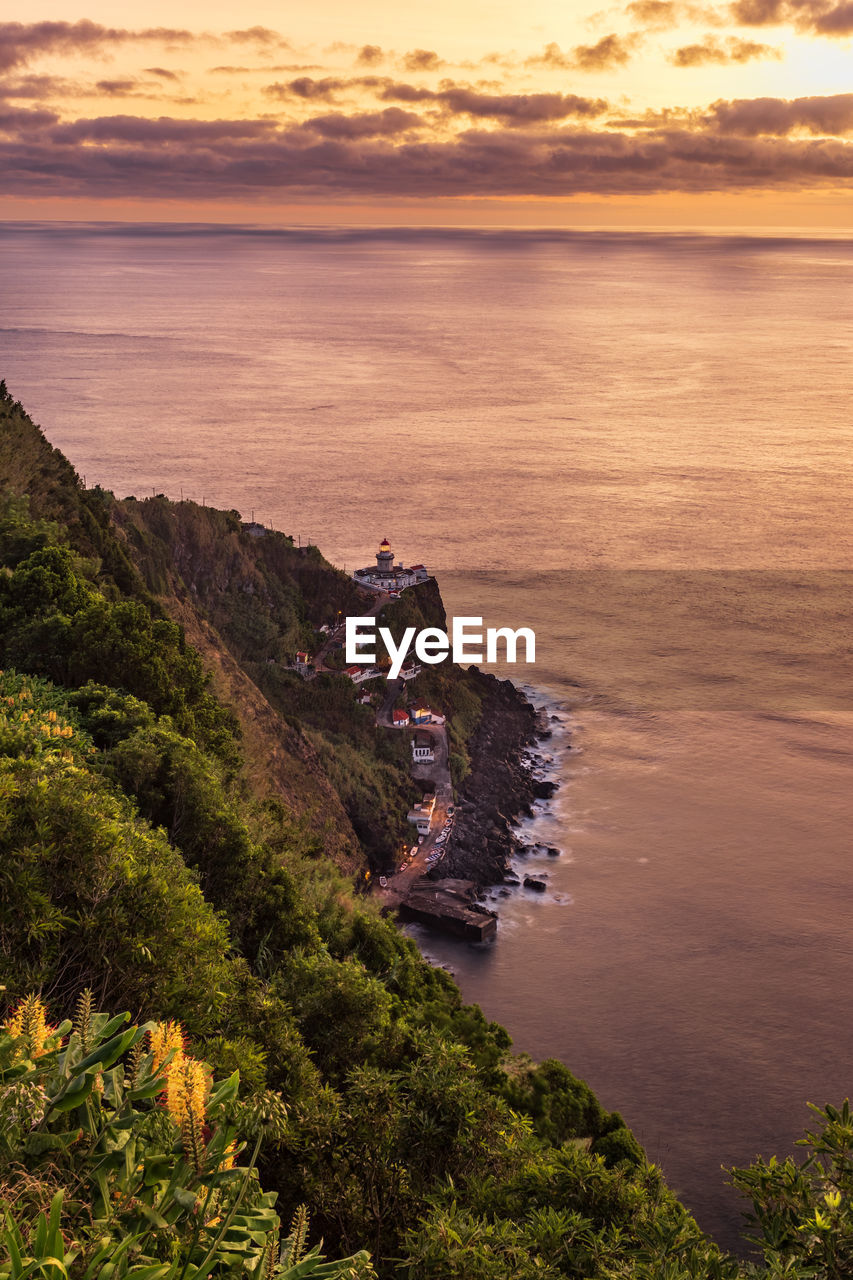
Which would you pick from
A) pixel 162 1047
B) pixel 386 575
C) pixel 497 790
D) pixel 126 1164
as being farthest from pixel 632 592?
pixel 126 1164

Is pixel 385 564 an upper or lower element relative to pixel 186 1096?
upper

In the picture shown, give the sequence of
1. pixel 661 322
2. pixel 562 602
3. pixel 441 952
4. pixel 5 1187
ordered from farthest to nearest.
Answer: pixel 661 322, pixel 562 602, pixel 441 952, pixel 5 1187

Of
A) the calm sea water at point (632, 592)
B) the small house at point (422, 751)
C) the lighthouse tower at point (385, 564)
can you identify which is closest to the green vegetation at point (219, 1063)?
the calm sea water at point (632, 592)

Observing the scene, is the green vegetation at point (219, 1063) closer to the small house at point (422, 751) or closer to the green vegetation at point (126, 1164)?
the green vegetation at point (126, 1164)

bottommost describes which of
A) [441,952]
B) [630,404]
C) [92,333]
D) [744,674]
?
[441,952]

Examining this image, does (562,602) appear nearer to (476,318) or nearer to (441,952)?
(441,952)

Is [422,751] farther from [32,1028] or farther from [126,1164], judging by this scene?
[126,1164]

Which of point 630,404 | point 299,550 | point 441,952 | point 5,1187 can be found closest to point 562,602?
point 299,550
